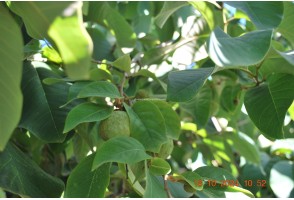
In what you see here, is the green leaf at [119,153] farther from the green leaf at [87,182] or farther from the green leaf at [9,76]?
the green leaf at [9,76]

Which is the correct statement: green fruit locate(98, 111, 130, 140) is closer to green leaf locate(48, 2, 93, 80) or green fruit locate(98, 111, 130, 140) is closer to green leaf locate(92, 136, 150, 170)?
green leaf locate(92, 136, 150, 170)

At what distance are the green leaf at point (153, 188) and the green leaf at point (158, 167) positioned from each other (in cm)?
2

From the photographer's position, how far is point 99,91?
3.37 feet

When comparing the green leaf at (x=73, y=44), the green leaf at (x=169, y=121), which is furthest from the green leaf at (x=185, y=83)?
the green leaf at (x=73, y=44)

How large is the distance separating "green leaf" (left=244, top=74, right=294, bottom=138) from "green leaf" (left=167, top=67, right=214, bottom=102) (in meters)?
0.18

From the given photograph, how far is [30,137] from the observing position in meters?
1.38

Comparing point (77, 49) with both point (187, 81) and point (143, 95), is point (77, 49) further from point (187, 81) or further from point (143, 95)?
point (143, 95)

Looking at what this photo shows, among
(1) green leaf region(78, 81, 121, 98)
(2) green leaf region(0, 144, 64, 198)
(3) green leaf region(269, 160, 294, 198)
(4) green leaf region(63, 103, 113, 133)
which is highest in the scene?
(1) green leaf region(78, 81, 121, 98)

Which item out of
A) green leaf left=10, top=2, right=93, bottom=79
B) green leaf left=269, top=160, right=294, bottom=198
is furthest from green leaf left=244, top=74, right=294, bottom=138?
green leaf left=10, top=2, right=93, bottom=79

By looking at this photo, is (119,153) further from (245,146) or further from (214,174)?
(245,146)

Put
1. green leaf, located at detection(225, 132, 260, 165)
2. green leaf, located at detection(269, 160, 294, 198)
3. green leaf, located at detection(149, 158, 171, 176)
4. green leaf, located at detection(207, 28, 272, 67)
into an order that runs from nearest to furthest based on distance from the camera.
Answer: green leaf, located at detection(207, 28, 272, 67), green leaf, located at detection(149, 158, 171, 176), green leaf, located at detection(269, 160, 294, 198), green leaf, located at detection(225, 132, 260, 165)

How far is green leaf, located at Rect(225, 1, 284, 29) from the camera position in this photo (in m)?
1.06

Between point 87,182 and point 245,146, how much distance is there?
101 cm

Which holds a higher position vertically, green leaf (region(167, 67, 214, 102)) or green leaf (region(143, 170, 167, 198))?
green leaf (region(167, 67, 214, 102))
